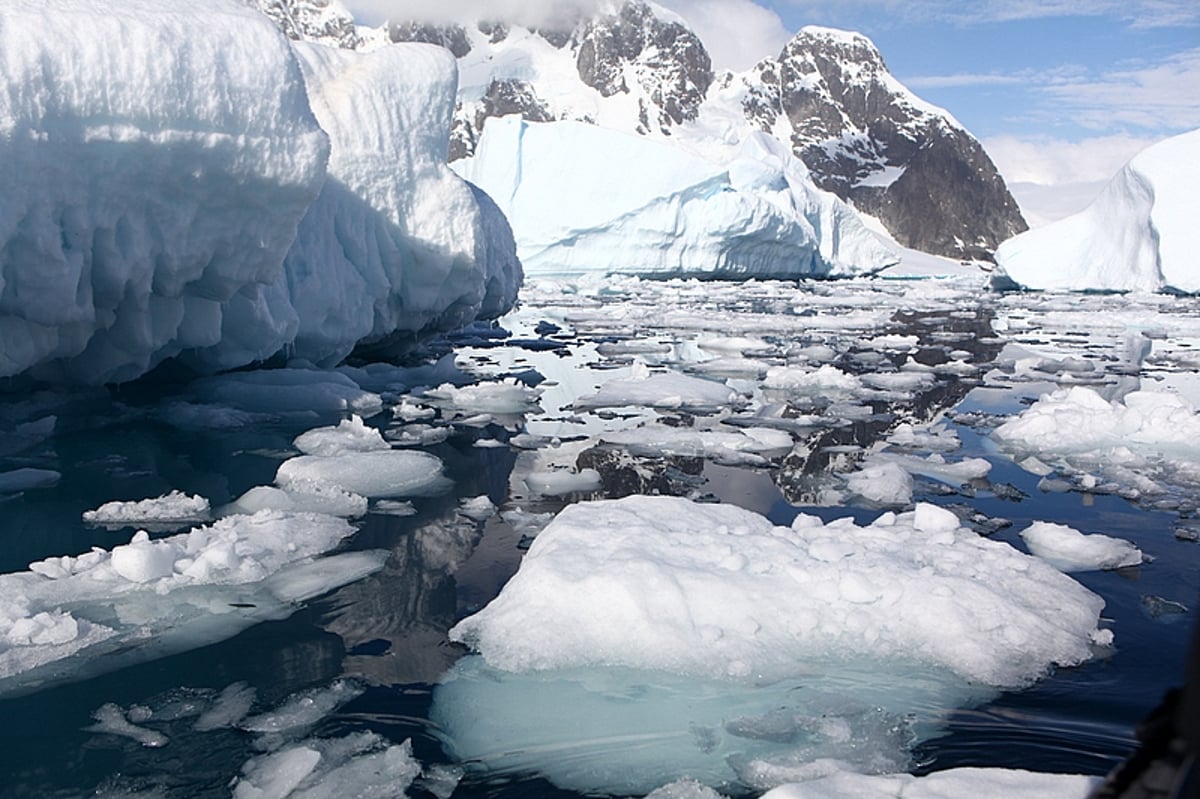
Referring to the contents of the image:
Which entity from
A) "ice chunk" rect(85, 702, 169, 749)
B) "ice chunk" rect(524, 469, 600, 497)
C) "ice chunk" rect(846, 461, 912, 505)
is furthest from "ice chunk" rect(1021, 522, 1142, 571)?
"ice chunk" rect(85, 702, 169, 749)

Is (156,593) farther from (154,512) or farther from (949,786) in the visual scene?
(949,786)

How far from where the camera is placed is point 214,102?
5.98m

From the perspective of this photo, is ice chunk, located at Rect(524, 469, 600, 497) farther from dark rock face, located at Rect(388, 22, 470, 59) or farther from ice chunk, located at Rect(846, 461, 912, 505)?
dark rock face, located at Rect(388, 22, 470, 59)

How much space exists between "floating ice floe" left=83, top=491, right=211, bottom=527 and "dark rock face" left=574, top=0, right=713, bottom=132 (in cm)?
8542

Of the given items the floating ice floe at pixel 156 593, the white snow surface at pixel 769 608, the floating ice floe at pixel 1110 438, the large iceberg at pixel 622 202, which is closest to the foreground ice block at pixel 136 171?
the floating ice floe at pixel 156 593

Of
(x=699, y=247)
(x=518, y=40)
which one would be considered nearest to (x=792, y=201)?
(x=699, y=247)

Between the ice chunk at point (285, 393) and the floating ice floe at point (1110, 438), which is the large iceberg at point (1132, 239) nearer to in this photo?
the floating ice floe at point (1110, 438)

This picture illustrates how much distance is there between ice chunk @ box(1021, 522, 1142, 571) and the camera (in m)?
4.29

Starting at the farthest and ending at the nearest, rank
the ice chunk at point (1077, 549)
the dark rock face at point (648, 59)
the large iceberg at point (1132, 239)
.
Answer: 1. the dark rock face at point (648, 59)
2. the large iceberg at point (1132, 239)
3. the ice chunk at point (1077, 549)

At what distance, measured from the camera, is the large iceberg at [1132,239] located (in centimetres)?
2425

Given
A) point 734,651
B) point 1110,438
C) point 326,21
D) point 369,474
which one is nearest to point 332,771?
point 734,651

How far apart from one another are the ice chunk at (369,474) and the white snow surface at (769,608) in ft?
6.37

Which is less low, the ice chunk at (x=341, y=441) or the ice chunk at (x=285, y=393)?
the ice chunk at (x=285, y=393)

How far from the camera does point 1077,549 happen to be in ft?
14.4
